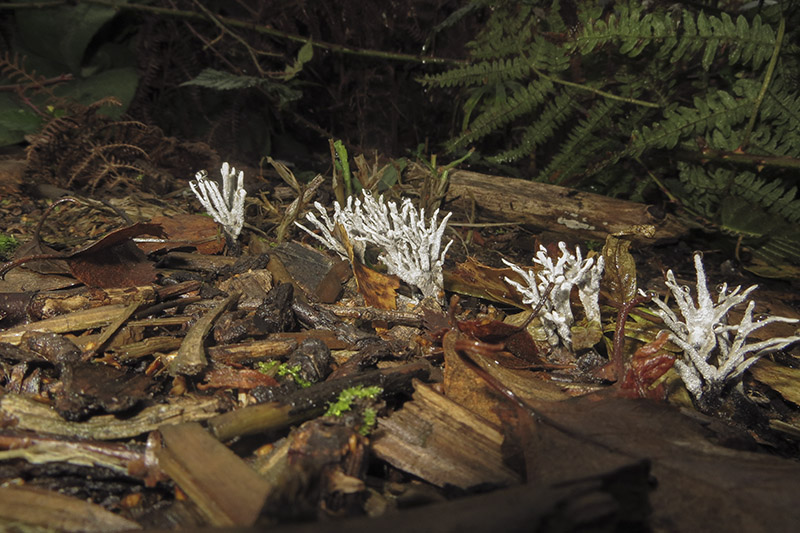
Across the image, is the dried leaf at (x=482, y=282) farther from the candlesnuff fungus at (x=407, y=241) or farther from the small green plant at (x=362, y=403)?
the small green plant at (x=362, y=403)

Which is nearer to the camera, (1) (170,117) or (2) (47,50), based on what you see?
(2) (47,50)

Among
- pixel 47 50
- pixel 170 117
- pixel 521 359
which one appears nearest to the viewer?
pixel 521 359

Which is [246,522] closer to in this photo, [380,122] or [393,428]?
[393,428]

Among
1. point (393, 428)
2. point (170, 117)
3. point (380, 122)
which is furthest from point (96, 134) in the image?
point (393, 428)

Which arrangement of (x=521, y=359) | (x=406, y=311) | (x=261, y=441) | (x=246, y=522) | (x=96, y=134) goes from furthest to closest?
(x=96, y=134), (x=406, y=311), (x=521, y=359), (x=261, y=441), (x=246, y=522)

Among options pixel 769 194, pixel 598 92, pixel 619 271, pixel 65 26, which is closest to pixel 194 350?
pixel 619 271

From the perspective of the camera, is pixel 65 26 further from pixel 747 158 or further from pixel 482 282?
pixel 747 158

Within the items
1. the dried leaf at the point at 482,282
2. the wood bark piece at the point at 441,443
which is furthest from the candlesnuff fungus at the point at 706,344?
the wood bark piece at the point at 441,443
